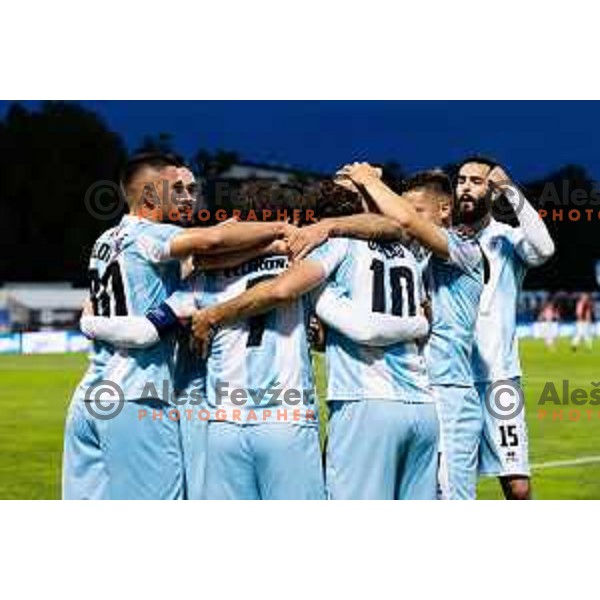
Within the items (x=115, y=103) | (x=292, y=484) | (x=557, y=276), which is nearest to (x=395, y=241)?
(x=292, y=484)

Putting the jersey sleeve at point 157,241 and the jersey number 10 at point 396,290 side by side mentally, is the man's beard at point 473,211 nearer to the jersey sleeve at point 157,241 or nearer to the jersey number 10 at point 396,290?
the jersey number 10 at point 396,290

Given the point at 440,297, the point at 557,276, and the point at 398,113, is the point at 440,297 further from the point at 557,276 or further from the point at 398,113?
the point at 557,276

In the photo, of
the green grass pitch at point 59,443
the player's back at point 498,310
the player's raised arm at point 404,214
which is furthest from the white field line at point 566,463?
the player's raised arm at point 404,214

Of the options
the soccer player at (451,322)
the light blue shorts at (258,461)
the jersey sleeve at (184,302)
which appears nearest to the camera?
the light blue shorts at (258,461)

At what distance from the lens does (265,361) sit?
5.91m

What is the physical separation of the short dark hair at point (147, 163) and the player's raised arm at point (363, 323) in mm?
1147

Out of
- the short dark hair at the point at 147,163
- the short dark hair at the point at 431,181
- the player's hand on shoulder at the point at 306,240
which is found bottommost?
the player's hand on shoulder at the point at 306,240

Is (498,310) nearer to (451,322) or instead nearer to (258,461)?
(451,322)

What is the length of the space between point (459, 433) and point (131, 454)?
5.58 feet

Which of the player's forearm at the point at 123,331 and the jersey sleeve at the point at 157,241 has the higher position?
the jersey sleeve at the point at 157,241

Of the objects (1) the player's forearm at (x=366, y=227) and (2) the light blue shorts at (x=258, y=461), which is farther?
(1) the player's forearm at (x=366, y=227)

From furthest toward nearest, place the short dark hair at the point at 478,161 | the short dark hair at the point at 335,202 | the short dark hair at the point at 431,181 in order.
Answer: the short dark hair at the point at 478,161, the short dark hair at the point at 431,181, the short dark hair at the point at 335,202

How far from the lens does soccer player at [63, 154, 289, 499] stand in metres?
6.24

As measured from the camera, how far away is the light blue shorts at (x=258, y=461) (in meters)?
5.73
